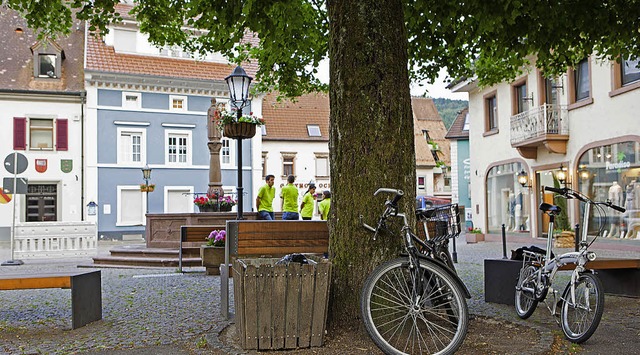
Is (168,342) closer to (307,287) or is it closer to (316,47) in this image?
(307,287)

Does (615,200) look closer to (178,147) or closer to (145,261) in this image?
(145,261)

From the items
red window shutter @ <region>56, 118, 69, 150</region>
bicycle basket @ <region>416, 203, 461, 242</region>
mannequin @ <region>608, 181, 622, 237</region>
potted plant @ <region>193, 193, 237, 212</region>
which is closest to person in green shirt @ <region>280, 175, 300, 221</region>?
potted plant @ <region>193, 193, 237, 212</region>

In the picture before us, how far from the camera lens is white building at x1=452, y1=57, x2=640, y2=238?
18797mm

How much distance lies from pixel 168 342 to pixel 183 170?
32837mm

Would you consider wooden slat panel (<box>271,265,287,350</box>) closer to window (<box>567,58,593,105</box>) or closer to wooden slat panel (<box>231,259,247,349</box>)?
wooden slat panel (<box>231,259,247,349</box>)

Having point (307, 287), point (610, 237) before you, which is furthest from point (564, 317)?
point (610, 237)

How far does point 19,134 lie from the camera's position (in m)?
34.0

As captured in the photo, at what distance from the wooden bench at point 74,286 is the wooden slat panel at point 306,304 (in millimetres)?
2526

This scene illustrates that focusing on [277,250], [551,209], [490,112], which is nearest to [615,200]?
[490,112]

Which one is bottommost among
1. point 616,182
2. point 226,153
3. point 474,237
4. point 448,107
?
point 474,237

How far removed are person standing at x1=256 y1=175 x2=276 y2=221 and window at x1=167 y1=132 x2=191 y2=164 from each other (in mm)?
Result: 22937

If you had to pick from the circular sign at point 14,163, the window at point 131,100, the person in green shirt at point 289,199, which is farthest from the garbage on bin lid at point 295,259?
the window at point 131,100

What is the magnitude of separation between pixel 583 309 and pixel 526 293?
3.36 feet

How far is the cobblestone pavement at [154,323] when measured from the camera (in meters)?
A: 5.45
